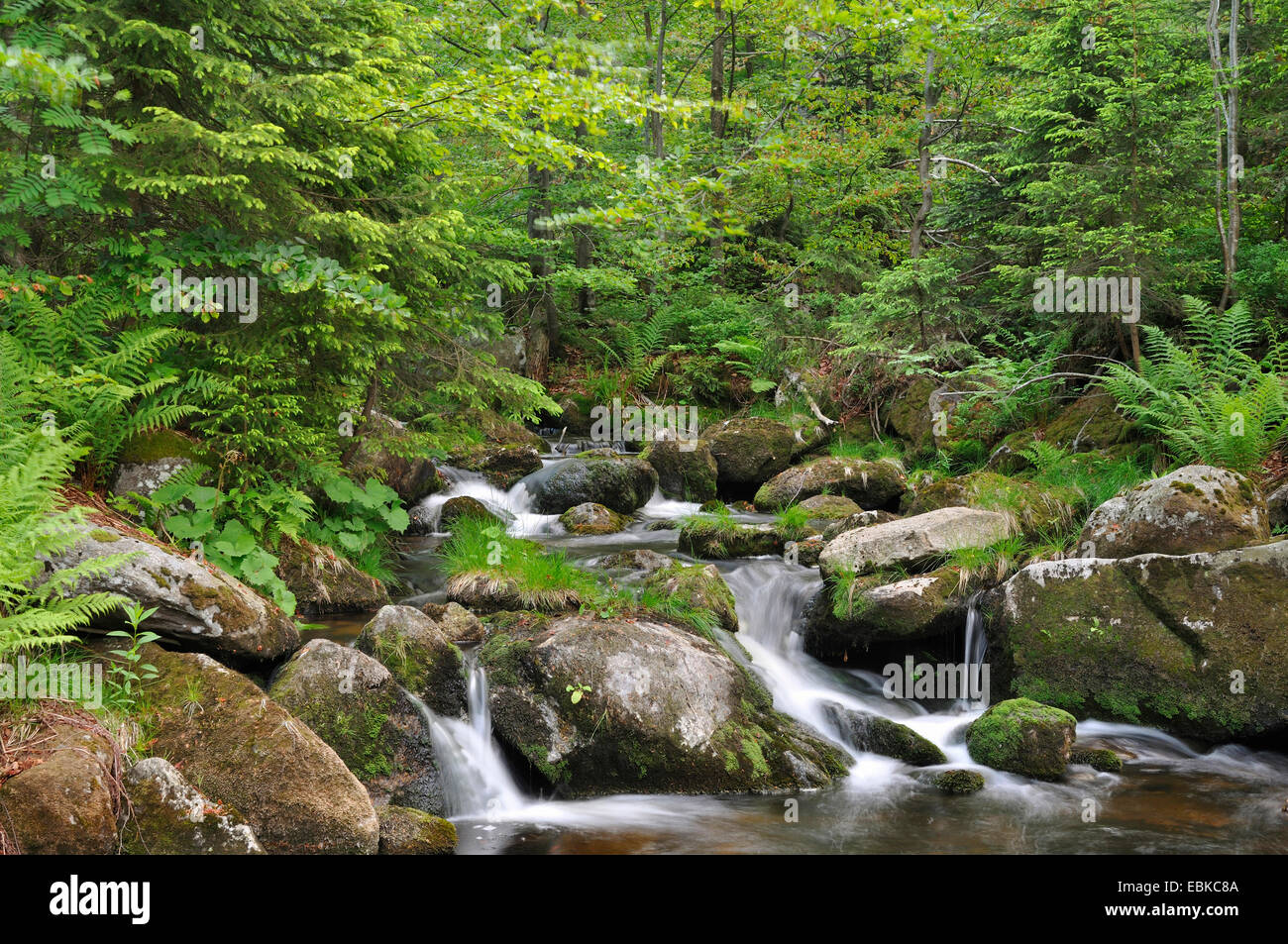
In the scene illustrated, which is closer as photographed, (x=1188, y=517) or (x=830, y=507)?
(x=1188, y=517)

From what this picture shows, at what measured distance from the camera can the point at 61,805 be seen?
12.5ft

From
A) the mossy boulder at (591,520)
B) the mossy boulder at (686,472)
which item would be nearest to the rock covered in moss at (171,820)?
the mossy boulder at (591,520)

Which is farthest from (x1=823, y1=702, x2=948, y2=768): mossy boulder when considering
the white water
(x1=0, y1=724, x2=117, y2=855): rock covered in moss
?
(x1=0, y1=724, x2=117, y2=855): rock covered in moss

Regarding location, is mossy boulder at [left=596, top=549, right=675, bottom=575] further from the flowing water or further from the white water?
the flowing water

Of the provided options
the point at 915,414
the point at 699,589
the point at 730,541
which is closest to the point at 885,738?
the point at 699,589

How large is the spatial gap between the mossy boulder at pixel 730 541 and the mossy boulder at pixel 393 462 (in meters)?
3.55

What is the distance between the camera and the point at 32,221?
692 cm

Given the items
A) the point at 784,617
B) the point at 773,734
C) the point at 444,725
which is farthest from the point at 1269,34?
the point at 444,725

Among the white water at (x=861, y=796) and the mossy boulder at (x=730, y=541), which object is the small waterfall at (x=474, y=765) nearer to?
the white water at (x=861, y=796)

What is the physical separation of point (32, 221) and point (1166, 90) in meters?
12.7

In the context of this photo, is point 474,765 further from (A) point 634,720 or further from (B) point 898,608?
(B) point 898,608

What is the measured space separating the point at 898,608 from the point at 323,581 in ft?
18.1

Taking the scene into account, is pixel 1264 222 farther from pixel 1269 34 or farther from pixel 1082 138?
pixel 1082 138

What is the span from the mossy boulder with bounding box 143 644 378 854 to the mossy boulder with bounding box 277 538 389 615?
8.37ft
